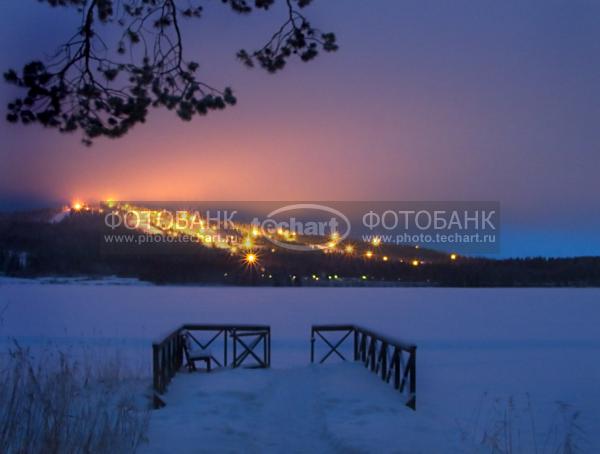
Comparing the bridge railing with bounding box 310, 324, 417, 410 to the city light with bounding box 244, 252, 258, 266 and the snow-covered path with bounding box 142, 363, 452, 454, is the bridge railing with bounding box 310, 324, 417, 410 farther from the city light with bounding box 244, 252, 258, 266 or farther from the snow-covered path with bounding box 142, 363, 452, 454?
the city light with bounding box 244, 252, 258, 266

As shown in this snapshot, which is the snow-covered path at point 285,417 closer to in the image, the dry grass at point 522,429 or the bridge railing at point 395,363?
the bridge railing at point 395,363

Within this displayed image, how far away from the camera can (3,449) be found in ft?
10.8

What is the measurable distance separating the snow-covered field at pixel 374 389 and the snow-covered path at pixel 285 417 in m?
0.01

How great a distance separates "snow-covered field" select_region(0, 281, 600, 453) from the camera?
4789 millimetres

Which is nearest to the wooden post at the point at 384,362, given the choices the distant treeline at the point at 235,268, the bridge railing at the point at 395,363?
the bridge railing at the point at 395,363

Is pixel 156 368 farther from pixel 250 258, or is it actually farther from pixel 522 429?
pixel 250 258

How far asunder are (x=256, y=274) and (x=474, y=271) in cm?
2149

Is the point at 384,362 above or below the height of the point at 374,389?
above

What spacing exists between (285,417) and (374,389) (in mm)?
1676

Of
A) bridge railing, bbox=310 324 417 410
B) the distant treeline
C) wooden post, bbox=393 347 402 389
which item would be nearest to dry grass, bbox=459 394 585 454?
bridge railing, bbox=310 324 417 410

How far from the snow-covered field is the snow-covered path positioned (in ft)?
0.04

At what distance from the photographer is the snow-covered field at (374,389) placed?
4.79 metres

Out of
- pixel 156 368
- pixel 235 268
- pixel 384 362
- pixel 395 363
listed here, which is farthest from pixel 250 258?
pixel 156 368

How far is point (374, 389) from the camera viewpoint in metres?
6.91
